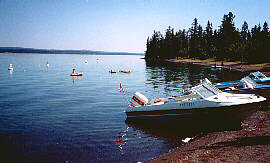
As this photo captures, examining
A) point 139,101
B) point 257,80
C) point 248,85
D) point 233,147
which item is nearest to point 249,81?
point 248,85

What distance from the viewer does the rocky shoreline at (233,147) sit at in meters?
10.1

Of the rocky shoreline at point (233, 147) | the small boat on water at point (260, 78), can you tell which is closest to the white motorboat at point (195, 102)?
the rocky shoreline at point (233, 147)

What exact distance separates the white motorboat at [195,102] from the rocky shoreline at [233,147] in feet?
6.20

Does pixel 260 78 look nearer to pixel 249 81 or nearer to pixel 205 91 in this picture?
pixel 249 81

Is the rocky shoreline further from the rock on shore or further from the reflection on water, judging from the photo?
the reflection on water

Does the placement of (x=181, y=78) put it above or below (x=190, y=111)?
above

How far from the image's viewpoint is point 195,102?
17.5 meters

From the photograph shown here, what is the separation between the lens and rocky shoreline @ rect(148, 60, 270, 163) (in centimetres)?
1007

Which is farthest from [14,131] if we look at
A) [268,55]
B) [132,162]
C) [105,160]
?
[268,55]

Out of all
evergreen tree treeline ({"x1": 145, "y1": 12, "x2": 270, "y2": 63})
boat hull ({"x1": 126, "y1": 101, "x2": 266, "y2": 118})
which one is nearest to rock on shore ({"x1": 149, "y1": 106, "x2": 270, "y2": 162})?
boat hull ({"x1": 126, "y1": 101, "x2": 266, "y2": 118})

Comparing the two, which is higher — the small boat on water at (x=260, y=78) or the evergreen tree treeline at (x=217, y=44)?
the evergreen tree treeline at (x=217, y=44)

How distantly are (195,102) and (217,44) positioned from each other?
4189 inches

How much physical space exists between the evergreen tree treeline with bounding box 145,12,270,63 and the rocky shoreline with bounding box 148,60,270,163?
244ft

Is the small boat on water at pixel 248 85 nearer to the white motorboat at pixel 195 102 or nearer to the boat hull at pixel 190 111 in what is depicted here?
the white motorboat at pixel 195 102
